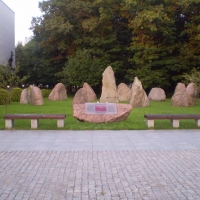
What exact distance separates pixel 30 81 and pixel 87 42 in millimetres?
12392

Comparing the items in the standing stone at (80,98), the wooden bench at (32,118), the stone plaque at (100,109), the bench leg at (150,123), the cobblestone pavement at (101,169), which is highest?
the standing stone at (80,98)

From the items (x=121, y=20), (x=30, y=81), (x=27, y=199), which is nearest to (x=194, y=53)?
(x=121, y=20)

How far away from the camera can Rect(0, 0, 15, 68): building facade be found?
42000mm

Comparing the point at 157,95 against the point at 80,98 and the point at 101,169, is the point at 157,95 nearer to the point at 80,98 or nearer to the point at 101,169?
the point at 80,98

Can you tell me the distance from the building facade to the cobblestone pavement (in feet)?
108

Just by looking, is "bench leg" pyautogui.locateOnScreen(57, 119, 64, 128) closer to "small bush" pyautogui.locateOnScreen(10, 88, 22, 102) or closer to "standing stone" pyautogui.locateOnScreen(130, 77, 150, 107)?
"standing stone" pyautogui.locateOnScreen(130, 77, 150, 107)

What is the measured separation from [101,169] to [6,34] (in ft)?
132

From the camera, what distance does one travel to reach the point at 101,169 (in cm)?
722

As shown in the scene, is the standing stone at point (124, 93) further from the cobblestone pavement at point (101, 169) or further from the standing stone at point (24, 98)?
the cobblestone pavement at point (101, 169)

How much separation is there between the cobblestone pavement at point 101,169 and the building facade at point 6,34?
3306cm

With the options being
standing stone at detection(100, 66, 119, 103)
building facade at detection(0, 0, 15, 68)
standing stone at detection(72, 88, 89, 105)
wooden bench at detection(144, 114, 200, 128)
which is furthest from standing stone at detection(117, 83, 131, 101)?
building facade at detection(0, 0, 15, 68)

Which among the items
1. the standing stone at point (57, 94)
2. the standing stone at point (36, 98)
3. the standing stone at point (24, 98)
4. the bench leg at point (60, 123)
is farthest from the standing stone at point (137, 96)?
the bench leg at point (60, 123)

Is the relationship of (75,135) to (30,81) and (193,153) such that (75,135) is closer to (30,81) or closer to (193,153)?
(193,153)

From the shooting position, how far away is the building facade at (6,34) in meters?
42.0
